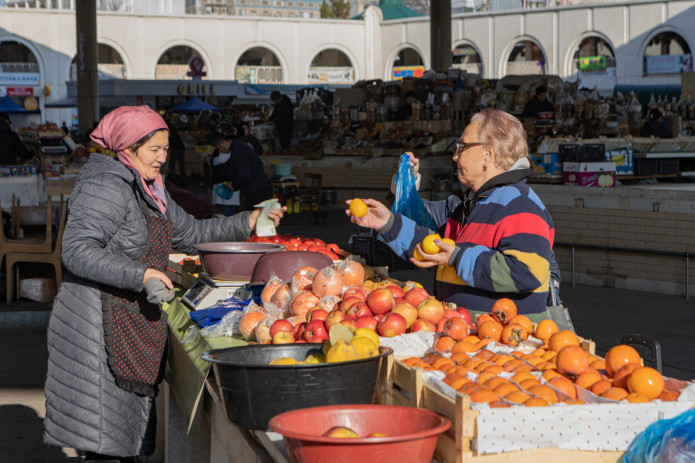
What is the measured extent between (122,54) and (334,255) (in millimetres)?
46296

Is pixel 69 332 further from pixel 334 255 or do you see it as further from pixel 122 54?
pixel 122 54

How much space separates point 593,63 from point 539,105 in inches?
1369

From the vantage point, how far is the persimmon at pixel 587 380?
254 centimetres

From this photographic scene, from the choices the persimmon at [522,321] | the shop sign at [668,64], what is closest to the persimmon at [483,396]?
the persimmon at [522,321]

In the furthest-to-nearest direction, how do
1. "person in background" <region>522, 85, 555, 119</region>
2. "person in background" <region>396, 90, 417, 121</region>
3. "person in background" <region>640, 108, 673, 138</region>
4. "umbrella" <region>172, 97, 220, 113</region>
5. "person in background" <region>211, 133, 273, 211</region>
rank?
"umbrella" <region>172, 97, 220, 113</region> → "person in background" <region>396, 90, 417, 121</region> → "person in background" <region>522, 85, 555, 119</region> → "person in background" <region>640, 108, 673, 138</region> → "person in background" <region>211, 133, 273, 211</region>

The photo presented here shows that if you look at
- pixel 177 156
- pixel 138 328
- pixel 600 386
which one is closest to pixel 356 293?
pixel 138 328

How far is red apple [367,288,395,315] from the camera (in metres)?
3.23

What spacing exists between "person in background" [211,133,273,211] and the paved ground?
216 centimetres

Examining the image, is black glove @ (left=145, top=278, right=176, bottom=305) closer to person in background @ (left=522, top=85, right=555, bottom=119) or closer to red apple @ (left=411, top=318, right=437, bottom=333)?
red apple @ (left=411, top=318, right=437, bottom=333)

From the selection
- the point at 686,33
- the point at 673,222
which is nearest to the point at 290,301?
the point at 673,222

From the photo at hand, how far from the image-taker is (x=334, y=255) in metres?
4.88

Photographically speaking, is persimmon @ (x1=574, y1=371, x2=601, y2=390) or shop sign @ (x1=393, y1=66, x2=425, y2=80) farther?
shop sign @ (x1=393, y1=66, x2=425, y2=80)

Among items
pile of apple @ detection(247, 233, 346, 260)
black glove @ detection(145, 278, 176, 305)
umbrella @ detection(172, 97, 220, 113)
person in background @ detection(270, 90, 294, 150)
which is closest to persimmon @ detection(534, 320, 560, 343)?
black glove @ detection(145, 278, 176, 305)

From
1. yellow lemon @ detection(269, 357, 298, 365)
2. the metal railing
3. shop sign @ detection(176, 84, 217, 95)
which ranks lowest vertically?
the metal railing
